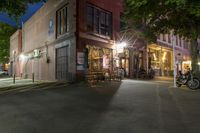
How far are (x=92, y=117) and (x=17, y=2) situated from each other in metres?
11.8

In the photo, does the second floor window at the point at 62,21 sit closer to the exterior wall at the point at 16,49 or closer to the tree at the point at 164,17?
the tree at the point at 164,17

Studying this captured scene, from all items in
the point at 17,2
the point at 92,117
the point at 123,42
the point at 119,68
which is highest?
the point at 17,2

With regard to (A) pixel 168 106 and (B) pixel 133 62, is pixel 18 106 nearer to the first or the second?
(A) pixel 168 106

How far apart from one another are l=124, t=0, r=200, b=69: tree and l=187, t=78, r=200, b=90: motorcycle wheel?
1.18 m

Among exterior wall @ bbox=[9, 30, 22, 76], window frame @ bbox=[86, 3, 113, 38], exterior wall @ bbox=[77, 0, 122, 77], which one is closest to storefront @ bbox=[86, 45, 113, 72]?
exterior wall @ bbox=[77, 0, 122, 77]

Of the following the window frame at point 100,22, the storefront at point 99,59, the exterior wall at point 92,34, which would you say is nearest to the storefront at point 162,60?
the exterior wall at point 92,34

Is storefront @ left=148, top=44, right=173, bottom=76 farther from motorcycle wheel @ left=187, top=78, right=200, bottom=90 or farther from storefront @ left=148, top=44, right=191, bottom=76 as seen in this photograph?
motorcycle wheel @ left=187, top=78, right=200, bottom=90

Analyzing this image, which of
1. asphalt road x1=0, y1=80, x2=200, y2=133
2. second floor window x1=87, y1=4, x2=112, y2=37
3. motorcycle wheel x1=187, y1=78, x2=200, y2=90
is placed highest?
second floor window x1=87, y1=4, x2=112, y2=37

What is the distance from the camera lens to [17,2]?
16000mm

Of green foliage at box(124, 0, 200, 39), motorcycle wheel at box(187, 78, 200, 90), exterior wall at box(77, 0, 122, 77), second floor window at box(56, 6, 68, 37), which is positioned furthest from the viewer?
second floor window at box(56, 6, 68, 37)

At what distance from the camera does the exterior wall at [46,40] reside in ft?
63.9

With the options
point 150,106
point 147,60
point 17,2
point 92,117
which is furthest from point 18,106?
point 147,60

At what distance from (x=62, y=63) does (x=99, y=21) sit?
5.05 meters

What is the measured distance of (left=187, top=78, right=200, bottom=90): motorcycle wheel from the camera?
14.5 m
